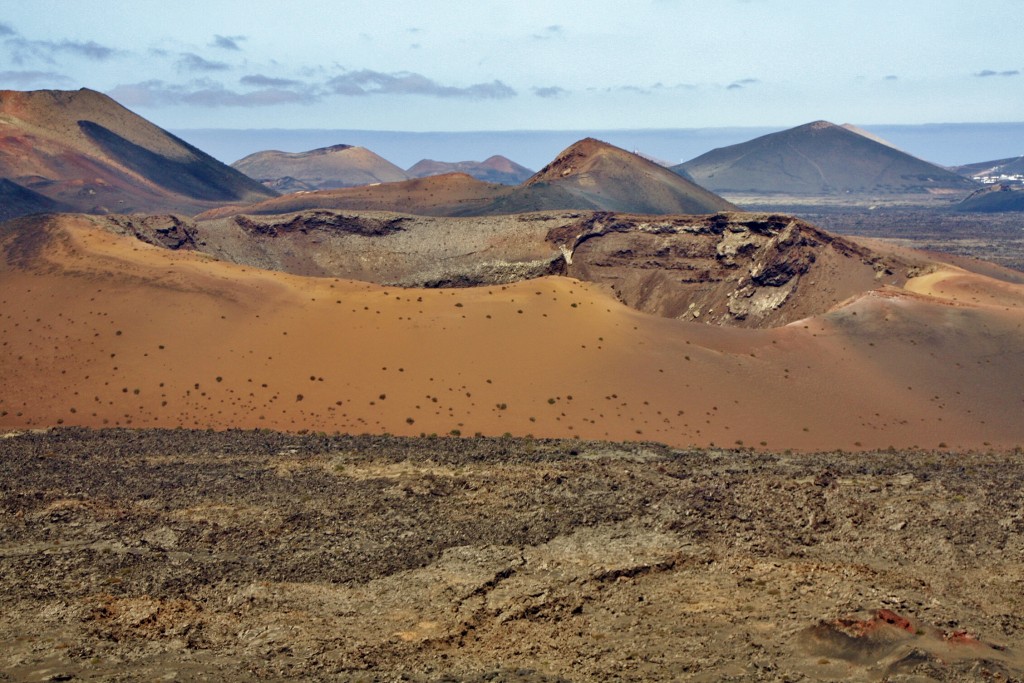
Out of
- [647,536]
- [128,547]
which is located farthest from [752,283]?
[128,547]

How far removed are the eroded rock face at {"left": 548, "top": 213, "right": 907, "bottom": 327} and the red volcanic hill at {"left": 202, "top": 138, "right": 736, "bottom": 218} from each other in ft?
74.6

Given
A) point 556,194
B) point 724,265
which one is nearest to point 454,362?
point 724,265

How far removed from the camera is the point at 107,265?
151ft

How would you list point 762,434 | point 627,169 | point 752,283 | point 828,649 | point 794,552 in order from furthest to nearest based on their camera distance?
point 627,169, point 752,283, point 762,434, point 794,552, point 828,649

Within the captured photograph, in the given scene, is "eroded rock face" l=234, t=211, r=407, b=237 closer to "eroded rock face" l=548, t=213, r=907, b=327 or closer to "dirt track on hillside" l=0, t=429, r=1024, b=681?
"eroded rock face" l=548, t=213, r=907, b=327

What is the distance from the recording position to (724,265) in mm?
71562

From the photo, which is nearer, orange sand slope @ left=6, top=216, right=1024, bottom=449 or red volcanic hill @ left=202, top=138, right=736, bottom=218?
orange sand slope @ left=6, top=216, right=1024, bottom=449

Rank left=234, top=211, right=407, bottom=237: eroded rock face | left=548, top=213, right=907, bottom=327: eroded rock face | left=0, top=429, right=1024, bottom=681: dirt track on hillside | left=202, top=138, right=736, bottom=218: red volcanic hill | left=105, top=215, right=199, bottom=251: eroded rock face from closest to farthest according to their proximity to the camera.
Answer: left=0, top=429, right=1024, bottom=681: dirt track on hillside → left=105, top=215, right=199, bottom=251: eroded rock face → left=548, top=213, right=907, bottom=327: eroded rock face → left=234, top=211, right=407, bottom=237: eroded rock face → left=202, top=138, right=736, bottom=218: red volcanic hill

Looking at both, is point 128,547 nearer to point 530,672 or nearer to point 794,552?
point 530,672

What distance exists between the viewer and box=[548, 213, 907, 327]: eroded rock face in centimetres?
6612

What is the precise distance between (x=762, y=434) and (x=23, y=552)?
26.0 metres

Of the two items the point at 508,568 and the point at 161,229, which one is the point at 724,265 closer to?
the point at 161,229

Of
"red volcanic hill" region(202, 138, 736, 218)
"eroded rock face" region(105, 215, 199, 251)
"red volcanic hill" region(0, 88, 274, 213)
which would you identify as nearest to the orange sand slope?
"eroded rock face" region(105, 215, 199, 251)

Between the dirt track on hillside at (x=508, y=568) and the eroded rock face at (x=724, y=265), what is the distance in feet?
130
